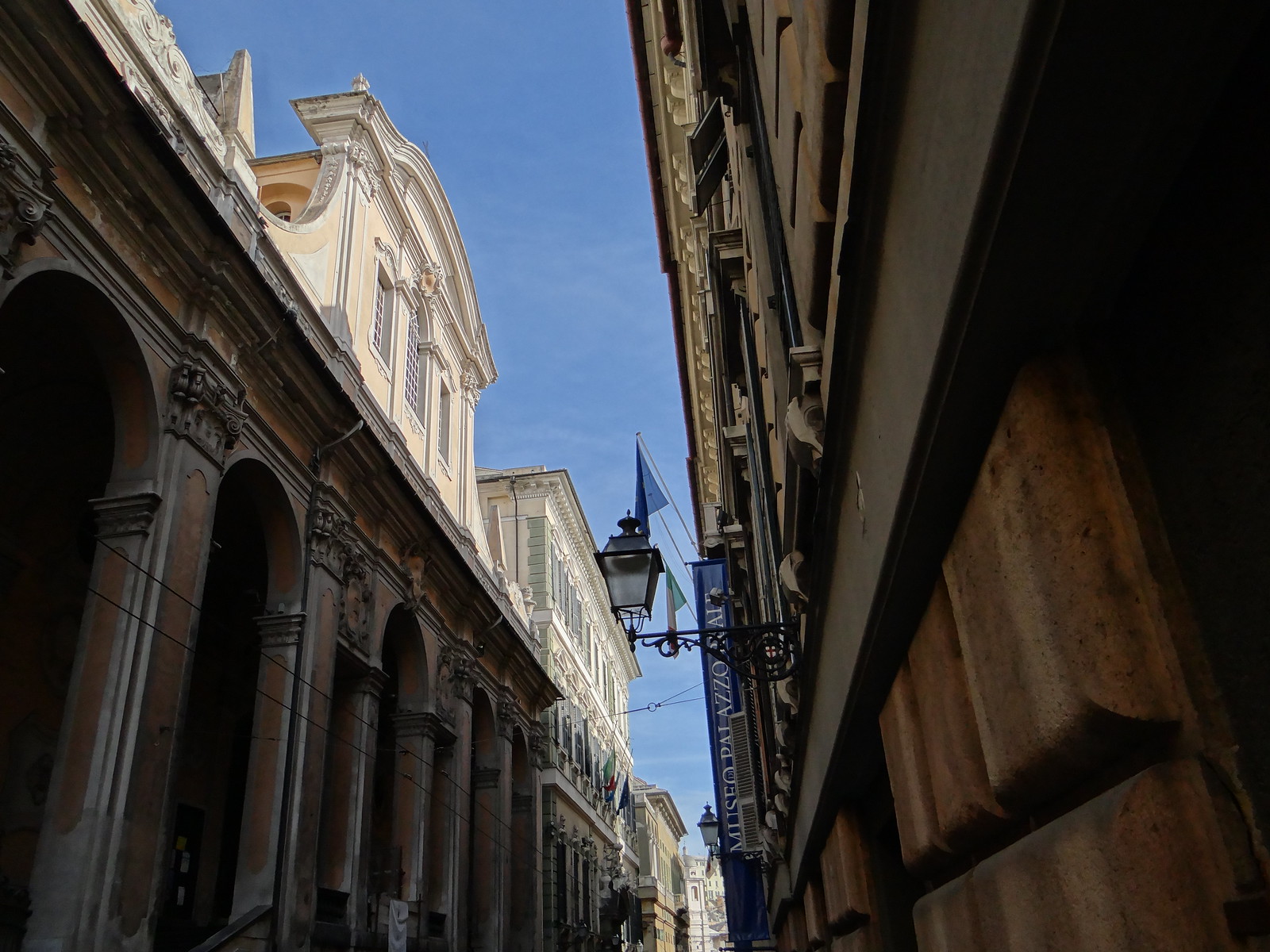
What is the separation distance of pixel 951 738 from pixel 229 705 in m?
16.7

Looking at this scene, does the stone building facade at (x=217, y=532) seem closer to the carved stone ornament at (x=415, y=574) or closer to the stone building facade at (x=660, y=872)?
the carved stone ornament at (x=415, y=574)

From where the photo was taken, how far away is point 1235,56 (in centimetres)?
119

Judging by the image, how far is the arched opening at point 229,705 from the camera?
481 inches

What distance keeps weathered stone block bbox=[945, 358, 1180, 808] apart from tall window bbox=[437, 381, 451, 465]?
2047 centimetres

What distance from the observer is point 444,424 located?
22.9 meters

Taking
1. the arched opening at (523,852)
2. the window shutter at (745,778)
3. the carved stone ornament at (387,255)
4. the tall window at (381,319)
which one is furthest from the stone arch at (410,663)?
the carved stone ornament at (387,255)

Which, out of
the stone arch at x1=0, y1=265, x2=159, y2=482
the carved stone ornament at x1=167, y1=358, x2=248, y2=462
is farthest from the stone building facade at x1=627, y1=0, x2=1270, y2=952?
the carved stone ornament at x1=167, y1=358, x2=248, y2=462

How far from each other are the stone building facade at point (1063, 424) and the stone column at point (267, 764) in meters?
10.5

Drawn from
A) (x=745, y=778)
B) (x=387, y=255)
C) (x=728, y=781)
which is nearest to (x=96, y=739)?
(x=728, y=781)

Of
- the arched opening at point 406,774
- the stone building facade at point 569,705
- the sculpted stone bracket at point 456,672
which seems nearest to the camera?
the arched opening at point 406,774

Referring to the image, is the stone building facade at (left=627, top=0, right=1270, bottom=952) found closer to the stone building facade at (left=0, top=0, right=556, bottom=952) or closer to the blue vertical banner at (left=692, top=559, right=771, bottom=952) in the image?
the stone building facade at (left=0, top=0, right=556, bottom=952)

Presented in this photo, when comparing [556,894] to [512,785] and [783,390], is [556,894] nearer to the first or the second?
[512,785]

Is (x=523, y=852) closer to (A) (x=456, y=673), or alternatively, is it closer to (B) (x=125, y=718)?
(A) (x=456, y=673)

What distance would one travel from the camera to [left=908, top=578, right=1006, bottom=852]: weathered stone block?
2.50 m
